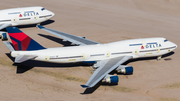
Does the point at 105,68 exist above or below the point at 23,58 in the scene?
below

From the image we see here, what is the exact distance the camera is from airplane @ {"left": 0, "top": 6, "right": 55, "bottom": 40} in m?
63.4

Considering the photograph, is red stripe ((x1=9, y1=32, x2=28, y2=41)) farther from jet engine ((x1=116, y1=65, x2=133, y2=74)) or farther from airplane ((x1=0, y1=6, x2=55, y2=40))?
airplane ((x1=0, y1=6, x2=55, y2=40))

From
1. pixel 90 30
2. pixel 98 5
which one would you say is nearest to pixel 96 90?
pixel 90 30

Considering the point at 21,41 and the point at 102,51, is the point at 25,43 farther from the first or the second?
the point at 102,51

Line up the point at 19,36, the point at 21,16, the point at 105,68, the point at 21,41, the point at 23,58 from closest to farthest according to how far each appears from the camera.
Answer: the point at 23,58 < the point at 19,36 < the point at 21,41 < the point at 105,68 < the point at 21,16

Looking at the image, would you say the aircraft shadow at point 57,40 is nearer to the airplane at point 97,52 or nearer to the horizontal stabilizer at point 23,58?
the airplane at point 97,52

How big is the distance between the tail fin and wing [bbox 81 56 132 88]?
40.1 feet

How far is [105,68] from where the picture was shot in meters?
45.7

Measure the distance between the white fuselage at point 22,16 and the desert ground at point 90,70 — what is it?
2819mm

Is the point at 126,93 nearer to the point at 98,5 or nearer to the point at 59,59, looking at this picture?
the point at 59,59

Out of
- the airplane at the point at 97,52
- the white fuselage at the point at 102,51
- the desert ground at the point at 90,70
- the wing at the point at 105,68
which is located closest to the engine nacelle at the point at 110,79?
the airplane at the point at 97,52

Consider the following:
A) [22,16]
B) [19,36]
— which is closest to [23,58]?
[19,36]

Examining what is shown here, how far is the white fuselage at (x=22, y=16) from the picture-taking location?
209 ft

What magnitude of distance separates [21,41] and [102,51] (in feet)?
51.8
